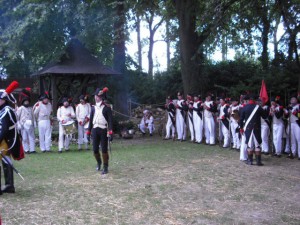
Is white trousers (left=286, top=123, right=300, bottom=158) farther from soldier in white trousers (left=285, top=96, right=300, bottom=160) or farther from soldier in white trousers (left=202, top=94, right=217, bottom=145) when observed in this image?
soldier in white trousers (left=202, top=94, right=217, bottom=145)

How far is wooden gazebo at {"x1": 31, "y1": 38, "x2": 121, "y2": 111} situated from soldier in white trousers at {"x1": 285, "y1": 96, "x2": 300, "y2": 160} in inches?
384

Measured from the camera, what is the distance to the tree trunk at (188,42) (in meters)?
18.1

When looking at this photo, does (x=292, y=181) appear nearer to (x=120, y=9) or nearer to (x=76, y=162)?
(x=76, y=162)

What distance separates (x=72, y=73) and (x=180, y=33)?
558 centimetres

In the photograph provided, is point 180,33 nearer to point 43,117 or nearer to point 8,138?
point 43,117

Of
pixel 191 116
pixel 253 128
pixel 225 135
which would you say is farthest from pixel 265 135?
pixel 191 116

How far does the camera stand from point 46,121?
582 inches

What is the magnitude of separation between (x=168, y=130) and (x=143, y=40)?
118 feet

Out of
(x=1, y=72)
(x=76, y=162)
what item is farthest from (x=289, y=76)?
(x=1, y=72)

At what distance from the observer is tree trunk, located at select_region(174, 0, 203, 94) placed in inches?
713

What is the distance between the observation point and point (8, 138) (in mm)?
8078

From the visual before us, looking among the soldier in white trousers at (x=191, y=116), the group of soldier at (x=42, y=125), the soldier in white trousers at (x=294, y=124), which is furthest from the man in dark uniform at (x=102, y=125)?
the soldier in white trousers at (x=191, y=116)

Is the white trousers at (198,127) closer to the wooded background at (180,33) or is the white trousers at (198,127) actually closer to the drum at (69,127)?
the wooded background at (180,33)

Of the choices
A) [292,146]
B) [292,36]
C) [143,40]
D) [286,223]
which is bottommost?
[286,223]
